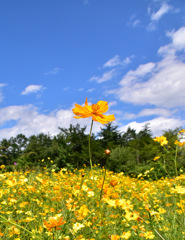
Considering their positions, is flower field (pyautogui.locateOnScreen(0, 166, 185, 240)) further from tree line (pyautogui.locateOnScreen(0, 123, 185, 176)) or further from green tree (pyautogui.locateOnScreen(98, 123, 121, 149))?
green tree (pyautogui.locateOnScreen(98, 123, 121, 149))

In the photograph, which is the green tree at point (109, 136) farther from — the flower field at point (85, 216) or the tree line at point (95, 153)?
the flower field at point (85, 216)

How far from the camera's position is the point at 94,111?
3.58ft

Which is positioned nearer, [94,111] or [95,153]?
[94,111]

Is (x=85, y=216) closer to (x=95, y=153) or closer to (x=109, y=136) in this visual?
(x=95, y=153)

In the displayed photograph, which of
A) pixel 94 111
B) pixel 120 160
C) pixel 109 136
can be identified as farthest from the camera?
pixel 109 136

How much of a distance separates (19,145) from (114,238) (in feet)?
81.5

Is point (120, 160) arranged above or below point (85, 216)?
above

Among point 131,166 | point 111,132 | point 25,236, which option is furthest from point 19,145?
point 25,236

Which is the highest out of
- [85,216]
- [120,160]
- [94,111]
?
[120,160]

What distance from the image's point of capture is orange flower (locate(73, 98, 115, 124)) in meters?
1.05

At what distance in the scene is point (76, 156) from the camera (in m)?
12.8

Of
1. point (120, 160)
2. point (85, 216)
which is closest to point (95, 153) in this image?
point (120, 160)

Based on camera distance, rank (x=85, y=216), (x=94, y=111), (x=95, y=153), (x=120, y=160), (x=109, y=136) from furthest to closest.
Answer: (x=109, y=136), (x=95, y=153), (x=120, y=160), (x=85, y=216), (x=94, y=111)

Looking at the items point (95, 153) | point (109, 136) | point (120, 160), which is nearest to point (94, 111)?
point (120, 160)
